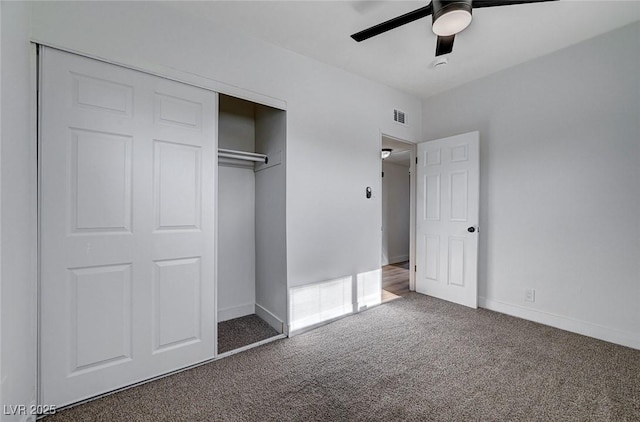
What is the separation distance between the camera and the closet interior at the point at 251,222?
268 cm

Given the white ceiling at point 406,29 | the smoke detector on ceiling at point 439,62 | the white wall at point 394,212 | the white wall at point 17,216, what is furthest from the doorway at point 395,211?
the white wall at point 17,216

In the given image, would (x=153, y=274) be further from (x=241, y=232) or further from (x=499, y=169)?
(x=499, y=169)

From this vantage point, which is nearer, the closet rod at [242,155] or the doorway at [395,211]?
the closet rod at [242,155]

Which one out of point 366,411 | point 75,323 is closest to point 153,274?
point 75,323

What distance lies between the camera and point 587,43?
8.40 ft

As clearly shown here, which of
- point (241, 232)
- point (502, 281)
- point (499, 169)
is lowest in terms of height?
point (502, 281)

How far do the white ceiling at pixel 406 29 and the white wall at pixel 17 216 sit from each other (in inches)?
41.5

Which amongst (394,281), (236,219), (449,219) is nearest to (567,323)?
(449,219)

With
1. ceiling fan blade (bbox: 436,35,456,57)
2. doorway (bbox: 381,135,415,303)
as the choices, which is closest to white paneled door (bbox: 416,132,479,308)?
ceiling fan blade (bbox: 436,35,456,57)

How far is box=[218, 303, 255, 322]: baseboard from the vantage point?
9.55 ft

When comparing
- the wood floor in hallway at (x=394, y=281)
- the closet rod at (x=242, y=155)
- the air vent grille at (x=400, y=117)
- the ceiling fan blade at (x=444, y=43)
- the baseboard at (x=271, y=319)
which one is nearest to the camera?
the ceiling fan blade at (x=444, y=43)

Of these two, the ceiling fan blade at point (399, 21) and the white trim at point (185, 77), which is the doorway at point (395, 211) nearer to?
the white trim at point (185, 77)

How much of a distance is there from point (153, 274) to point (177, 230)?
338 mm

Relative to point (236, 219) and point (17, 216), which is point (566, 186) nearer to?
point (236, 219)
